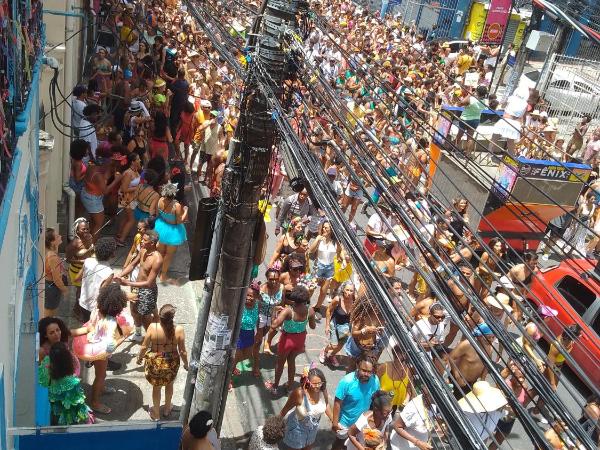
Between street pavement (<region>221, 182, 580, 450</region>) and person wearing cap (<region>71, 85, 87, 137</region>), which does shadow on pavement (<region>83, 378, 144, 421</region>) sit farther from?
person wearing cap (<region>71, 85, 87, 137</region>)

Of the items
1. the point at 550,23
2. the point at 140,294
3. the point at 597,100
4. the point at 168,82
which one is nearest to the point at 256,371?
the point at 140,294

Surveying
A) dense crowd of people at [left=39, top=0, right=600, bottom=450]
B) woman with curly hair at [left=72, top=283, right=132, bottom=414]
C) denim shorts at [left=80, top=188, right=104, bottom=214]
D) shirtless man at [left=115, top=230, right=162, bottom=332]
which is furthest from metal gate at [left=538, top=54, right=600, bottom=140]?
woman with curly hair at [left=72, top=283, right=132, bottom=414]

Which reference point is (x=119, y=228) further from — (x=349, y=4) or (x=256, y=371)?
(x=349, y=4)

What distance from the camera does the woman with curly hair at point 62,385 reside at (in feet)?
19.3

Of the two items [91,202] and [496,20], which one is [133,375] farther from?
[496,20]

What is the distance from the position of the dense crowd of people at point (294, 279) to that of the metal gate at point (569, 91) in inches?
259

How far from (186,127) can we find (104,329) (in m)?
7.20

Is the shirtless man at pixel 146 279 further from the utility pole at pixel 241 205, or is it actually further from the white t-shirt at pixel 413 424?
the white t-shirt at pixel 413 424

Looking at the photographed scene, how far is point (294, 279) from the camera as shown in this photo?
28.0ft

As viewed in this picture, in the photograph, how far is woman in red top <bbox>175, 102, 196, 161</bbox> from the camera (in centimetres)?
1318

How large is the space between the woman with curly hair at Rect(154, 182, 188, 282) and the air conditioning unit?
55.4ft

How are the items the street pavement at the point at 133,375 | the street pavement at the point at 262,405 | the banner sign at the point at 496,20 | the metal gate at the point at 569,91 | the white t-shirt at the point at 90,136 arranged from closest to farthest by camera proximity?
1. the street pavement at the point at 133,375
2. the street pavement at the point at 262,405
3. the white t-shirt at the point at 90,136
4. the metal gate at the point at 569,91
5. the banner sign at the point at 496,20

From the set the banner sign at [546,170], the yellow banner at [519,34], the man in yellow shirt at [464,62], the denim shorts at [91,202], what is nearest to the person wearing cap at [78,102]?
the denim shorts at [91,202]

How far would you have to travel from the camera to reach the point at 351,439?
6.62m
